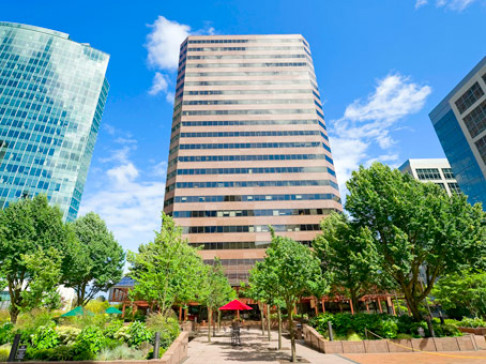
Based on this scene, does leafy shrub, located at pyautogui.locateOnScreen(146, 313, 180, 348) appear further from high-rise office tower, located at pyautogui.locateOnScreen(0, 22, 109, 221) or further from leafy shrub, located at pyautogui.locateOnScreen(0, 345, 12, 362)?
high-rise office tower, located at pyautogui.locateOnScreen(0, 22, 109, 221)

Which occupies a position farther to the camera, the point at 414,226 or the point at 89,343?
the point at 414,226

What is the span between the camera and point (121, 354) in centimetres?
1116

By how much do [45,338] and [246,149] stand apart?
48272 millimetres

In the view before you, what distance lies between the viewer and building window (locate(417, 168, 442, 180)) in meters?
77.9

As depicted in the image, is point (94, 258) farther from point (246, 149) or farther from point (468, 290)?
point (468, 290)

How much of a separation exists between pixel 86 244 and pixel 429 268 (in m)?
39.6

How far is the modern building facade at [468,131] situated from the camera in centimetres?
4294

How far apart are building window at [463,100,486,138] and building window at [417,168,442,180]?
36217mm

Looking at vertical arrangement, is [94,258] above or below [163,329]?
above

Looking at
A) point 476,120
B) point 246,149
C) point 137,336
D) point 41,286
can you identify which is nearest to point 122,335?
point 137,336

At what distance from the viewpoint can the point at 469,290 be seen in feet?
82.4

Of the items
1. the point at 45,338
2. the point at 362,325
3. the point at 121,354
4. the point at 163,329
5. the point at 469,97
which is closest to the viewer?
the point at 121,354

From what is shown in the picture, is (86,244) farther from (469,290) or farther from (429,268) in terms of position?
(469,290)

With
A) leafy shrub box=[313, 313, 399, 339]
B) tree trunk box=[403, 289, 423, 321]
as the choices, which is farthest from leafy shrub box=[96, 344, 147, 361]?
tree trunk box=[403, 289, 423, 321]
